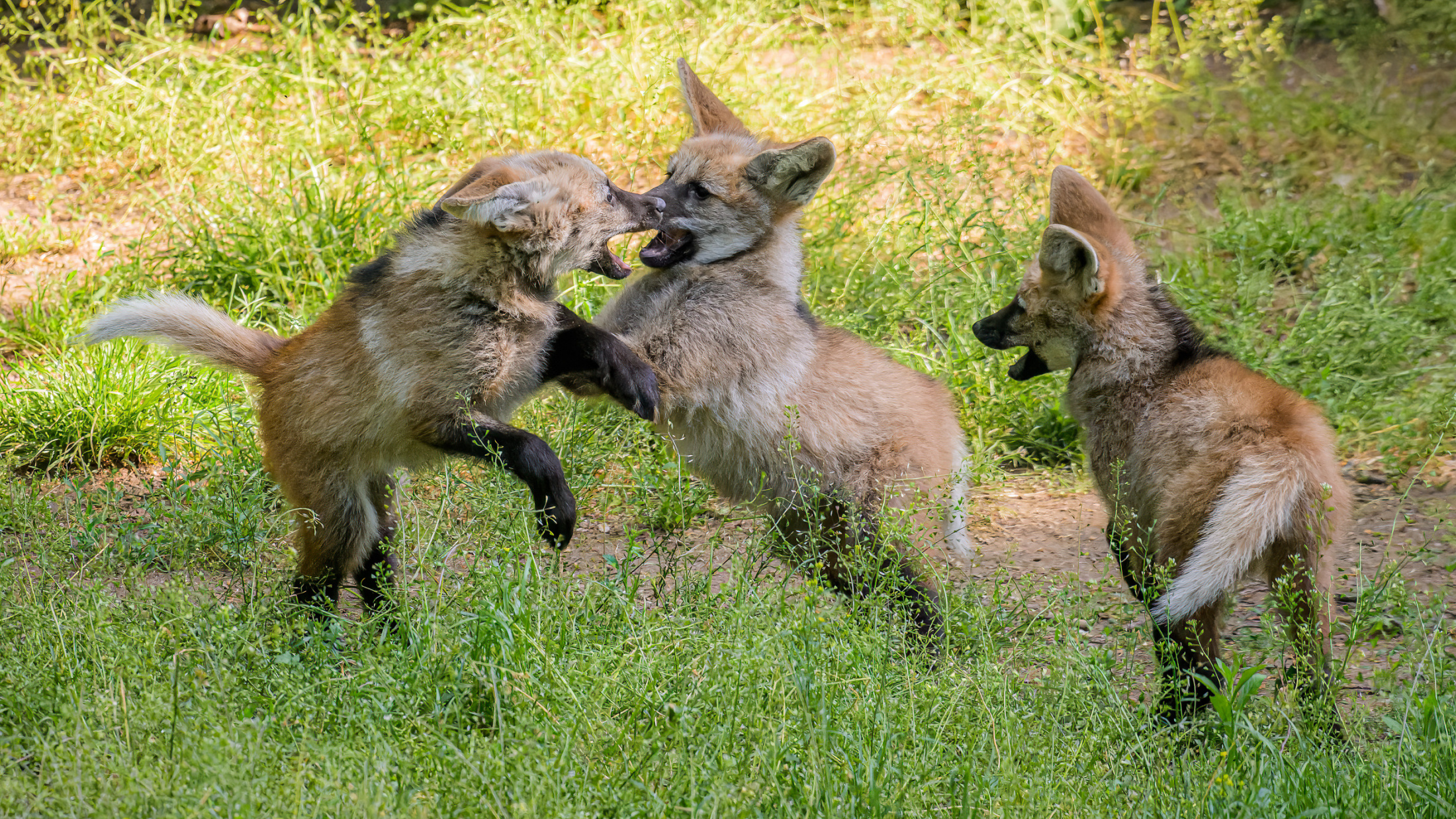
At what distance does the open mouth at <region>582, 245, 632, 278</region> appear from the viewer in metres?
3.57

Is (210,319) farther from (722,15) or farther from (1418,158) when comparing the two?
(1418,158)

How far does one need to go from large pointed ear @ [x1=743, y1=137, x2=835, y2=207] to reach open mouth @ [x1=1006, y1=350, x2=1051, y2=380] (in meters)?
0.92

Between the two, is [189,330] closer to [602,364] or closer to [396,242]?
[396,242]

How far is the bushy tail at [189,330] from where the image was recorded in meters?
3.35

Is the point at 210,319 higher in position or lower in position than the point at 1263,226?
higher

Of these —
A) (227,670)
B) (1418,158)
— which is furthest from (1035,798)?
(1418,158)

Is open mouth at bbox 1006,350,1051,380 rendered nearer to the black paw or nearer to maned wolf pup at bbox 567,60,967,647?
maned wolf pup at bbox 567,60,967,647

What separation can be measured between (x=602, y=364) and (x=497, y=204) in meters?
0.54

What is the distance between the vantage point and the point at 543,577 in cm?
298

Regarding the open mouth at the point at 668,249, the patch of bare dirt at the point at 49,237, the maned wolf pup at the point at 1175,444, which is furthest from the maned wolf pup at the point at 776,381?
the patch of bare dirt at the point at 49,237

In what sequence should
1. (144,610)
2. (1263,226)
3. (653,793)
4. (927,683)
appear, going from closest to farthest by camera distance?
(653,793), (927,683), (144,610), (1263,226)

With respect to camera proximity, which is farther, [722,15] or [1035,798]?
[722,15]

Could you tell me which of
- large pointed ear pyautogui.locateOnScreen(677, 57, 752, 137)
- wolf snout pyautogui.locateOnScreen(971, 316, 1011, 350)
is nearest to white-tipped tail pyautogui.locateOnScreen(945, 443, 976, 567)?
wolf snout pyautogui.locateOnScreen(971, 316, 1011, 350)

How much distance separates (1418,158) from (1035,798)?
231 inches
